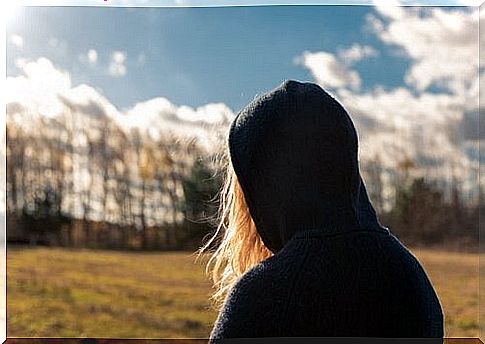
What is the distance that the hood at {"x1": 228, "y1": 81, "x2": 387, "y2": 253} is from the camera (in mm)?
1297

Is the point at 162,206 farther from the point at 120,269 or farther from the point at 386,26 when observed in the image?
the point at 386,26

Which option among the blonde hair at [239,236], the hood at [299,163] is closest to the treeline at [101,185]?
the blonde hair at [239,236]

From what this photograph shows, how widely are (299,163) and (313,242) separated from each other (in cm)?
13

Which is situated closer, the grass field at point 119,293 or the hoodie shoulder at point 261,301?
the hoodie shoulder at point 261,301

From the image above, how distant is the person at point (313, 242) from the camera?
125cm

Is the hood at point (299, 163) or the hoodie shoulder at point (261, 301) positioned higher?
the hood at point (299, 163)

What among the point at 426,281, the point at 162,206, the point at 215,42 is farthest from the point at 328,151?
the point at 162,206

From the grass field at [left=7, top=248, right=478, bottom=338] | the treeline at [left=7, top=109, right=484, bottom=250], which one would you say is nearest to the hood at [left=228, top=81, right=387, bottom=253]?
the treeline at [left=7, top=109, right=484, bottom=250]

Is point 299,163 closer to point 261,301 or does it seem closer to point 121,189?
point 261,301

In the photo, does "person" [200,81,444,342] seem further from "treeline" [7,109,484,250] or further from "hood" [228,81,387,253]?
"treeline" [7,109,484,250]

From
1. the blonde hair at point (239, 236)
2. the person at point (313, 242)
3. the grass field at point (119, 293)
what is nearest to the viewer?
the person at point (313, 242)

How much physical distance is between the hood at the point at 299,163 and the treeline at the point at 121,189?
3.07m

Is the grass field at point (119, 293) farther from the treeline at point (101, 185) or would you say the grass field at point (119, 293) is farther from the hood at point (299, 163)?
the hood at point (299, 163)

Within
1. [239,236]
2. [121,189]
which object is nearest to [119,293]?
[121,189]
